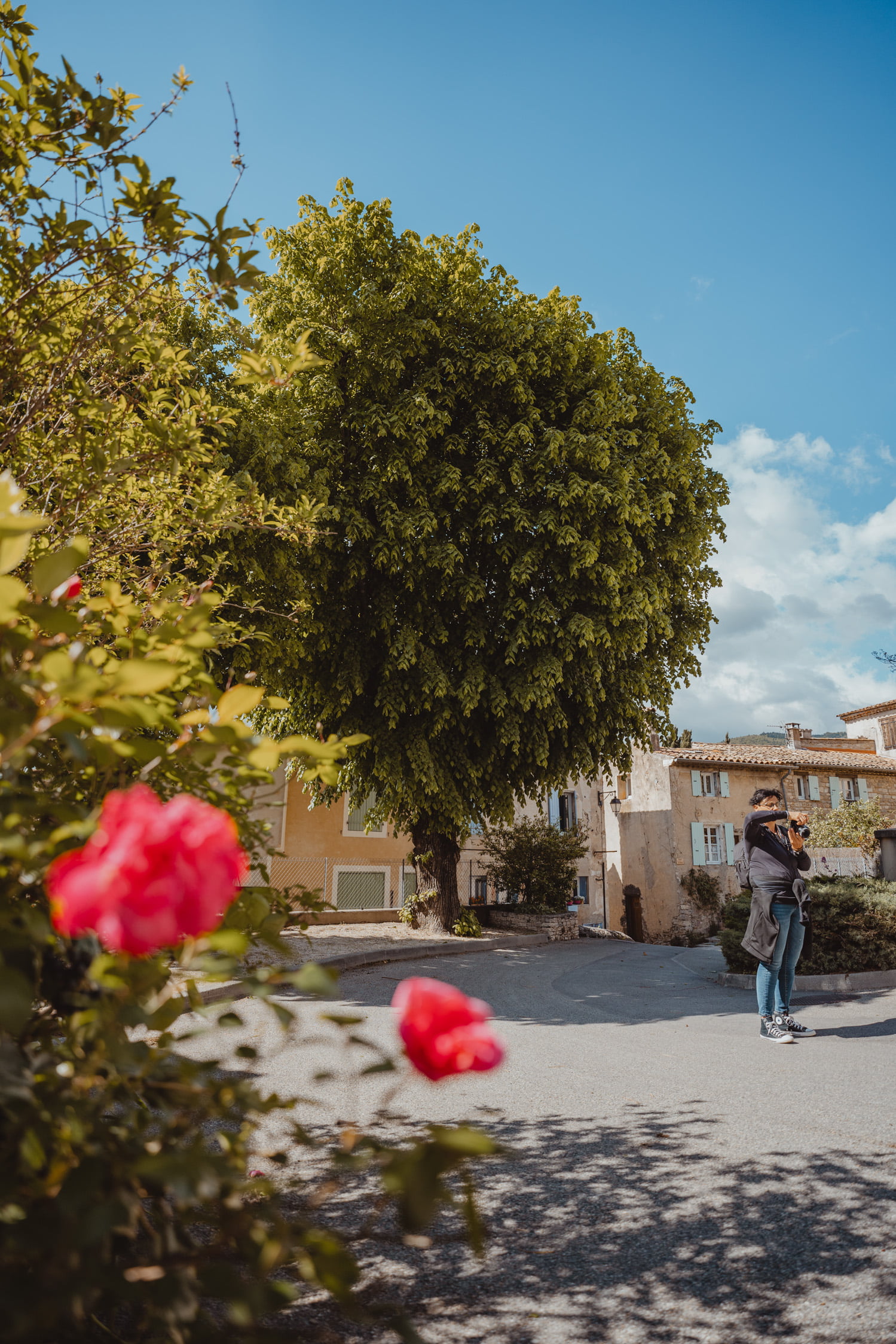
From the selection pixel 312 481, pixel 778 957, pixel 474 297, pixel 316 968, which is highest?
pixel 474 297

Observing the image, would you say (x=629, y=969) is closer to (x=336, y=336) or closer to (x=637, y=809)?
(x=336, y=336)

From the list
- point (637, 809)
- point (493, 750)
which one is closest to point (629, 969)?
point (493, 750)

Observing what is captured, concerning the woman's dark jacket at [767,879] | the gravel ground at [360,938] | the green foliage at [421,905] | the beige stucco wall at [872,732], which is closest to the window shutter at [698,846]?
the gravel ground at [360,938]

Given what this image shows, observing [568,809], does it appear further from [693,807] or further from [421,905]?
[421,905]

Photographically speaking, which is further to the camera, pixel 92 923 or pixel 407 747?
pixel 407 747

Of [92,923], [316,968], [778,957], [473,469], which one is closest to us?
[92,923]

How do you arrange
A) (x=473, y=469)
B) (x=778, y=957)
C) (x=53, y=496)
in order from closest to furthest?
1. (x=53, y=496)
2. (x=778, y=957)
3. (x=473, y=469)

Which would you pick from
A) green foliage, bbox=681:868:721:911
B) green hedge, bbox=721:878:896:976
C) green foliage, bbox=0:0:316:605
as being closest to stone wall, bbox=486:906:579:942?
green hedge, bbox=721:878:896:976

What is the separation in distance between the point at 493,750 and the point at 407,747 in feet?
5.19

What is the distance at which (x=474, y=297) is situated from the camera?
14.2m

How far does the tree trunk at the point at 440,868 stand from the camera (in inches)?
647

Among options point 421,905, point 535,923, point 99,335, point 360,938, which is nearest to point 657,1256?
point 99,335

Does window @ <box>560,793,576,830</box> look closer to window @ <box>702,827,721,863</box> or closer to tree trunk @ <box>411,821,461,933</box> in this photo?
window @ <box>702,827,721,863</box>

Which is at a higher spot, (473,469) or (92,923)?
(473,469)
